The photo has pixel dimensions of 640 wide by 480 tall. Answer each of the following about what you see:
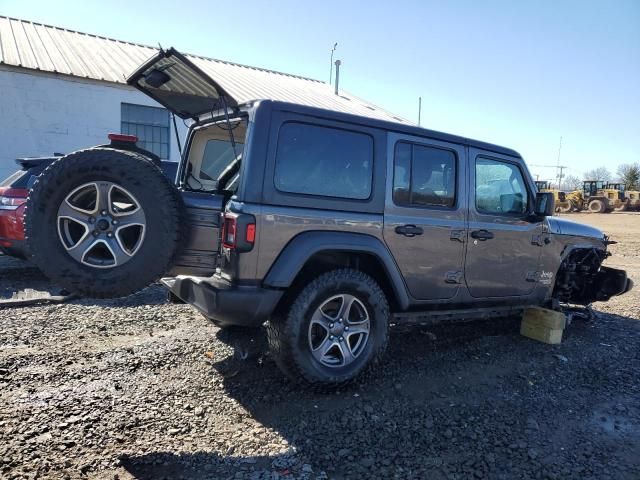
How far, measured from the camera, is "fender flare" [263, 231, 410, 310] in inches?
125

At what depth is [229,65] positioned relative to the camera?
17344mm

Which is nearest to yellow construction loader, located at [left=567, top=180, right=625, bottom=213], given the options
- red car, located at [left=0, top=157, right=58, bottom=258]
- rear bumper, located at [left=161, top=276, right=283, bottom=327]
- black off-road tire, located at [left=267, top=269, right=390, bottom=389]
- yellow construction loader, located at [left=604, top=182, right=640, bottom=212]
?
yellow construction loader, located at [left=604, top=182, right=640, bottom=212]

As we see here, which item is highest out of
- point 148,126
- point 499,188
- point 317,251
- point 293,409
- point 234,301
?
point 148,126

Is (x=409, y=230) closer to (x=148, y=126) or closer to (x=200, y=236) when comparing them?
(x=200, y=236)

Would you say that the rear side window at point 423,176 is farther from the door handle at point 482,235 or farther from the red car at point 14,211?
the red car at point 14,211

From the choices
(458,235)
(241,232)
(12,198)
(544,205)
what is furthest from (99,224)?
(12,198)

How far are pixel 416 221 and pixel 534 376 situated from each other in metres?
1.70

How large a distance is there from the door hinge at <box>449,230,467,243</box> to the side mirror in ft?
3.48

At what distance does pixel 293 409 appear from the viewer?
10.7 feet

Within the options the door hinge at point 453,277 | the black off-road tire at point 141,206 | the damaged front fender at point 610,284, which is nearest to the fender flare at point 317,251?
the door hinge at point 453,277

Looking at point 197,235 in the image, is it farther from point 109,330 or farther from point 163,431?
point 109,330

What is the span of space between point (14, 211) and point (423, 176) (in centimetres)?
522

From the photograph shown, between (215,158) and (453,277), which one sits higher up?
(215,158)

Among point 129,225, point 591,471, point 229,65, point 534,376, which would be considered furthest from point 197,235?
point 229,65
